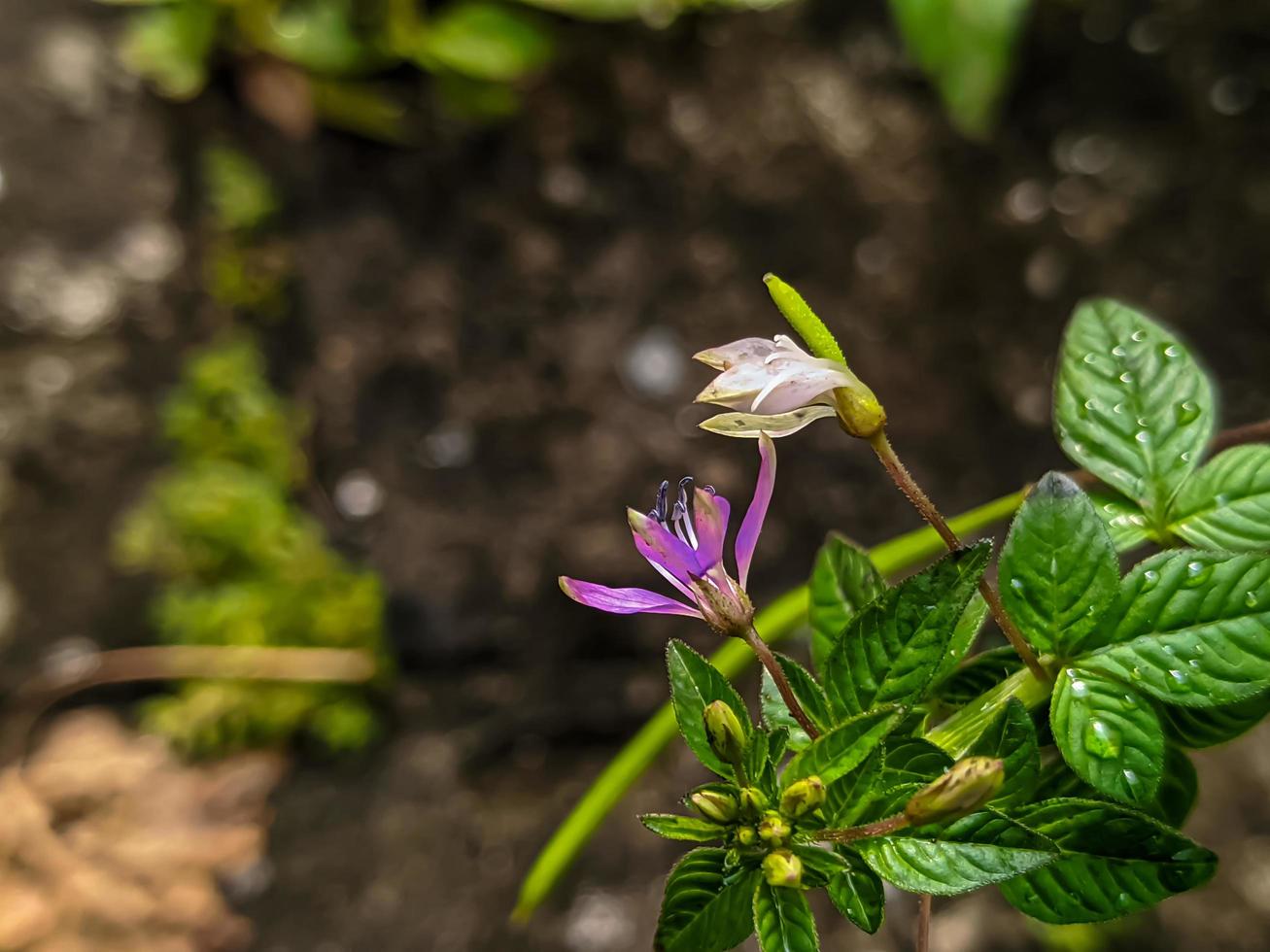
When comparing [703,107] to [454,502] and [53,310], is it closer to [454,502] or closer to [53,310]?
[454,502]

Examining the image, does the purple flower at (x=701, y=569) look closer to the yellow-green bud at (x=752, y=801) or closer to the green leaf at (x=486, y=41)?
the yellow-green bud at (x=752, y=801)

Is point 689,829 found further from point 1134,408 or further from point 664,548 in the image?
point 1134,408

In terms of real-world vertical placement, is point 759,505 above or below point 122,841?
above

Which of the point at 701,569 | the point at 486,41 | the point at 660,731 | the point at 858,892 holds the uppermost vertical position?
the point at 486,41

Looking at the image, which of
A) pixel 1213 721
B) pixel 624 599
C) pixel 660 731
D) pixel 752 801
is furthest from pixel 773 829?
pixel 660 731

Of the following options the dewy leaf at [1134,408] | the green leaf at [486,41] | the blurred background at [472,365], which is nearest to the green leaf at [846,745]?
the dewy leaf at [1134,408]

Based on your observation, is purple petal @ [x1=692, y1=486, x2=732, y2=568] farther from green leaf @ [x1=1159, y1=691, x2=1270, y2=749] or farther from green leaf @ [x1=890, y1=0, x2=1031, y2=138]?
green leaf @ [x1=890, y1=0, x2=1031, y2=138]

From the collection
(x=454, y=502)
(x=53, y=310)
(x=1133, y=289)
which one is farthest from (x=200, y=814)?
(x=1133, y=289)

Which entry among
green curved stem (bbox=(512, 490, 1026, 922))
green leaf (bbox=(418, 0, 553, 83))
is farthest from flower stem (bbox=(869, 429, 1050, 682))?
green leaf (bbox=(418, 0, 553, 83))
